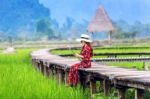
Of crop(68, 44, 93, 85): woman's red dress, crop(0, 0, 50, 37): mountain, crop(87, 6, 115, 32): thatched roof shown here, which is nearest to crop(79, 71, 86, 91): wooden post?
crop(68, 44, 93, 85): woman's red dress

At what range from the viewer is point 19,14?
12406 cm

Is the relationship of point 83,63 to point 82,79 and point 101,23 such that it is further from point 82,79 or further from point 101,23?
point 101,23

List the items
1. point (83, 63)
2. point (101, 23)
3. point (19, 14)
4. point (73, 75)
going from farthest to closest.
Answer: point (19, 14), point (101, 23), point (83, 63), point (73, 75)

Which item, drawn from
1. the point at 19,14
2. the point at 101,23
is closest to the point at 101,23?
the point at 101,23

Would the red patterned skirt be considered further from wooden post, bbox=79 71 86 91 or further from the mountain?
the mountain

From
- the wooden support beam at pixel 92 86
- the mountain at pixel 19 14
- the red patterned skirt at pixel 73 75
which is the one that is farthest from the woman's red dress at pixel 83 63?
the mountain at pixel 19 14

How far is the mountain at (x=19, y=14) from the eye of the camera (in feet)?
395

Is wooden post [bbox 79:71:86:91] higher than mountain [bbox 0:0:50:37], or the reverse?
mountain [bbox 0:0:50:37]

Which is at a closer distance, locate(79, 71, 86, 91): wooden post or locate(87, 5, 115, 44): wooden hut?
locate(79, 71, 86, 91): wooden post

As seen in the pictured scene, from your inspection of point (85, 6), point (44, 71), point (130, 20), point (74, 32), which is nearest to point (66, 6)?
point (85, 6)

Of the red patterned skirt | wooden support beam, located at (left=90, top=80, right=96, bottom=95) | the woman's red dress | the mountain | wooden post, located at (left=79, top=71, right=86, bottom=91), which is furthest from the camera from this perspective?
the mountain

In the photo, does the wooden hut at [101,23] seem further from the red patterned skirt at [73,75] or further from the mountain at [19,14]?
the mountain at [19,14]

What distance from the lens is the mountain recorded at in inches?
4739

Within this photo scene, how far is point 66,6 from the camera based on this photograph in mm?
168125
